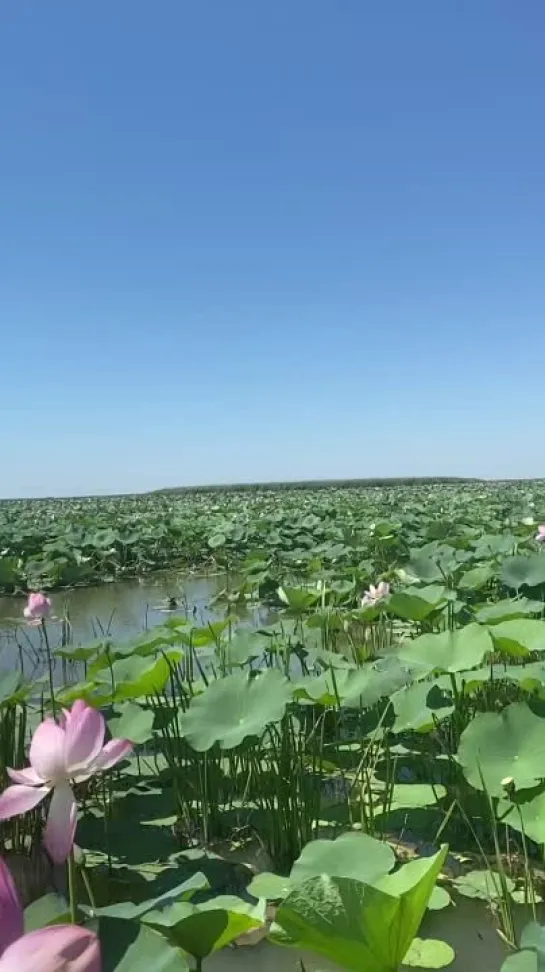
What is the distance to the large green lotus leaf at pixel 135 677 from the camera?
2.09m

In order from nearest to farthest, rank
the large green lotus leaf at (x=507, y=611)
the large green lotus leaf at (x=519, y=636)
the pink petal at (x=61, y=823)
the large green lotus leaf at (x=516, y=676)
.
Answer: the pink petal at (x=61, y=823) < the large green lotus leaf at (x=516, y=676) < the large green lotus leaf at (x=519, y=636) < the large green lotus leaf at (x=507, y=611)

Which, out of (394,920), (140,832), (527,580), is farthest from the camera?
(527,580)

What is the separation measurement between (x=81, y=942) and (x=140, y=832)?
1.56 m

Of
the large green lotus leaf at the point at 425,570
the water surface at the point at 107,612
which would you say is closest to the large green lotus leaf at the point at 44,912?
the water surface at the point at 107,612

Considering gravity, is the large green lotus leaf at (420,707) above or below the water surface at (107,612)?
above

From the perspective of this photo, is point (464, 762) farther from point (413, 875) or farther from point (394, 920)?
→ point (394, 920)

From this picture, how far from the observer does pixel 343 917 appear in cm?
92

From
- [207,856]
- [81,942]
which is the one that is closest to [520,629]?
[207,856]

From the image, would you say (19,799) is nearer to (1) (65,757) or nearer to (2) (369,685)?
(1) (65,757)

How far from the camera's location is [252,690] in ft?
6.30

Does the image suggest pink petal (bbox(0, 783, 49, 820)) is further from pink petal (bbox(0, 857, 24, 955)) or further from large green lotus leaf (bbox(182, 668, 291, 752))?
large green lotus leaf (bbox(182, 668, 291, 752))

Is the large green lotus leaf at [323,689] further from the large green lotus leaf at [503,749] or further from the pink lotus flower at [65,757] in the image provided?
the pink lotus flower at [65,757]

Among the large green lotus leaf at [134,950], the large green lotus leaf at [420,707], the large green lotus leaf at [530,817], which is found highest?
the large green lotus leaf at [134,950]

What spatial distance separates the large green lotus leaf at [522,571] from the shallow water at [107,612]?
193 cm
